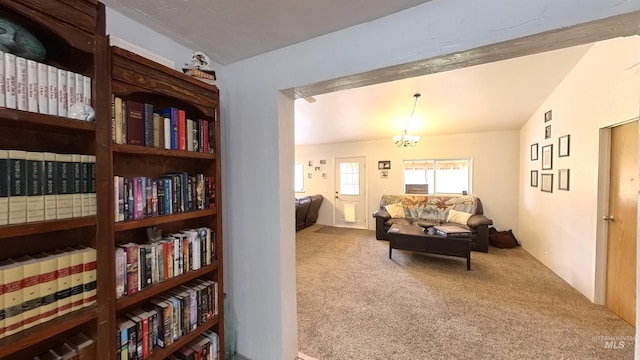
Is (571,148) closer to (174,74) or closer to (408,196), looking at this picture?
(408,196)

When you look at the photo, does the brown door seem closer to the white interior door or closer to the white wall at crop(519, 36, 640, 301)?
the white wall at crop(519, 36, 640, 301)

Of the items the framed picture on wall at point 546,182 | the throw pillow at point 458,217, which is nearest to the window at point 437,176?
the throw pillow at point 458,217

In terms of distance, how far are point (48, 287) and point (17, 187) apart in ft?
1.15

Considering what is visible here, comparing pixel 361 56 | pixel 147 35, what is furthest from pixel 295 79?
pixel 147 35

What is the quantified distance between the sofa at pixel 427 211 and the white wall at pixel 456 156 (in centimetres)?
37

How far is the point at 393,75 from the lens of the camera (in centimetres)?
126

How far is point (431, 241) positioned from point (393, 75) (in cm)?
283

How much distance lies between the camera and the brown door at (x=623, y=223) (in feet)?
6.55

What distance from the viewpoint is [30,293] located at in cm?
76

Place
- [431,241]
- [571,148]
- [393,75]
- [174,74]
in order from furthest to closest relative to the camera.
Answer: [431,241] → [571,148] → [393,75] → [174,74]

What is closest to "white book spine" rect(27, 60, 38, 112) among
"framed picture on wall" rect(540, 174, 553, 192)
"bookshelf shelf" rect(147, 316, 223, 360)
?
"bookshelf shelf" rect(147, 316, 223, 360)

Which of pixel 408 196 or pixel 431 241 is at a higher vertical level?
pixel 408 196

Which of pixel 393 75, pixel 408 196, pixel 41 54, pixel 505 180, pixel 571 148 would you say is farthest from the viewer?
pixel 408 196

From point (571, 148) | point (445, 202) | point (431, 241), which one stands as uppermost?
point (571, 148)
